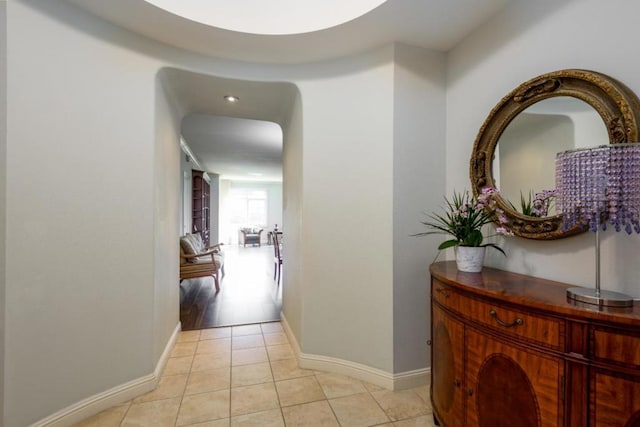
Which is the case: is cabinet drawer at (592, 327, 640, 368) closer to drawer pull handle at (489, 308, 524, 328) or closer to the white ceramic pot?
drawer pull handle at (489, 308, 524, 328)

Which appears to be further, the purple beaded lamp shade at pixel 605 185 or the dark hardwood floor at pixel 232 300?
the dark hardwood floor at pixel 232 300

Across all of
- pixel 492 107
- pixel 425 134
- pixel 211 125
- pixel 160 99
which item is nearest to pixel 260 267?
pixel 211 125

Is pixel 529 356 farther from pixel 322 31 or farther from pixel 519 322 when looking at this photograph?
pixel 322 31

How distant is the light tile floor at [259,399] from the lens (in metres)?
1.81

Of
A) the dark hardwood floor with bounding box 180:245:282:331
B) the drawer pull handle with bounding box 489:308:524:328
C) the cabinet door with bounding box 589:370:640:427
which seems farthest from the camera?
the dark hardwood floor with bounding box 180:245:282:331

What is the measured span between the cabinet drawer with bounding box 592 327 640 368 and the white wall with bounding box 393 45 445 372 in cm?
119

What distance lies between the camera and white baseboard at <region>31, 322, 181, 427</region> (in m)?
1.70

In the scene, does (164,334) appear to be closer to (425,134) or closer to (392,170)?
(392,170)

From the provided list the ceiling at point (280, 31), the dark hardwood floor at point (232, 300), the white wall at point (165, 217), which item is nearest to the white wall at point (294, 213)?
the ceiling at point (280, 31)

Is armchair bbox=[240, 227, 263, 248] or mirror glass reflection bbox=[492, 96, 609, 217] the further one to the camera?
armchair bbox=[240, 227, 263, 248]

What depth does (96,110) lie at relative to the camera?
1.86 meters

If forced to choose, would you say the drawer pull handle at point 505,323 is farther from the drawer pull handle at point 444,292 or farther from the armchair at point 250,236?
the armchair at point 250,236

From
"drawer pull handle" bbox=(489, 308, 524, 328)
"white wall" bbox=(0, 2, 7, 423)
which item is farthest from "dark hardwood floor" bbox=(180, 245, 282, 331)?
"drawer pull handle" bbox=(489, 308, 524, 328)

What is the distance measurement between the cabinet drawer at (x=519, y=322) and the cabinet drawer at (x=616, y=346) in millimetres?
92
